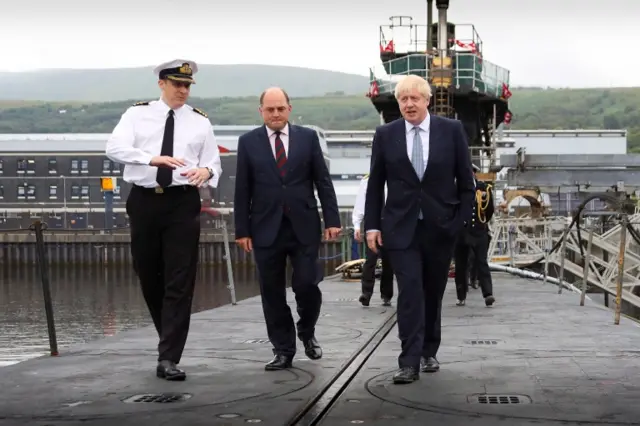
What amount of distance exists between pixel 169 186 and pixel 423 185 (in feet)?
5.34

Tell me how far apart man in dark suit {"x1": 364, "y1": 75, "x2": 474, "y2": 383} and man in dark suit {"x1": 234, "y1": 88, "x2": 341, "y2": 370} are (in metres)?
0.55

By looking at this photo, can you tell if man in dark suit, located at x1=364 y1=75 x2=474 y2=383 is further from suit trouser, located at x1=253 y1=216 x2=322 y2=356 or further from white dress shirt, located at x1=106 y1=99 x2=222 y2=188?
white dress shirt, located at x1=106 y1=99 x2=222 y2=188

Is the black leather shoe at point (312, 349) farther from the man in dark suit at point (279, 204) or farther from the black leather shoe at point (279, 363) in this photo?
the black leather shoe at point (279, 363)

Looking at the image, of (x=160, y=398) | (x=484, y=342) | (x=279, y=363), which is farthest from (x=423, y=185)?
(x=484, y=342)

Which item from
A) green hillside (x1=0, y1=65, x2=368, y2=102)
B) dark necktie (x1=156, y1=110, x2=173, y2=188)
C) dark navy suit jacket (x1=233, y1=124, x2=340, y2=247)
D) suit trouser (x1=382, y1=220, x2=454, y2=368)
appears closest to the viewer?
green hillside (x1=0, y1=65, x2=368, y2=102)

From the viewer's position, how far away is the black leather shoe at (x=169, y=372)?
7.20m

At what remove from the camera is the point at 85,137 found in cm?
12362

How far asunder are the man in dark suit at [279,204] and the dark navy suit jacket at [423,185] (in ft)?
1.83

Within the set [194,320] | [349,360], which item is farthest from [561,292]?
[349,360]

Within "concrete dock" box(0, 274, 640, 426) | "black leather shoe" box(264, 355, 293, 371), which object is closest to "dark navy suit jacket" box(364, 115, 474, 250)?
"concrete dock" box(0, 274, 640, 426)

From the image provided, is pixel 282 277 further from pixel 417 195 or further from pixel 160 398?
pixel 160 398

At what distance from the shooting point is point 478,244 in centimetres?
1605

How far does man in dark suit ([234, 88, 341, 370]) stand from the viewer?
Answer: 8.00 m

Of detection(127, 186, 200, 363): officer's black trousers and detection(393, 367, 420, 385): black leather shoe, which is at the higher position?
detection(127, 186, 200, 363): officer's black trousers
